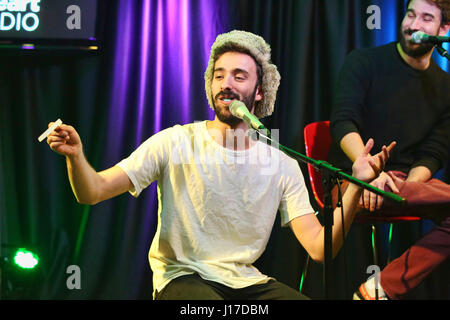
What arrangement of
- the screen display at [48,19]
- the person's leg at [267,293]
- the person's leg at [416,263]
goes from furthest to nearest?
the screen display at [48,19]
the person's leg at [416,263]
the person's leg at [267,293]

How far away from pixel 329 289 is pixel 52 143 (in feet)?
3.44

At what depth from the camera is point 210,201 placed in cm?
226

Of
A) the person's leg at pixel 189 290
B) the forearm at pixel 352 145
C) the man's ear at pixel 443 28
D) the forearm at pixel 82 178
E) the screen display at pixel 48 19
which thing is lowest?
the person's leg at pixel 189 290

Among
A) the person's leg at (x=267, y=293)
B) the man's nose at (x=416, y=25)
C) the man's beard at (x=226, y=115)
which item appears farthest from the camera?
the man's nose at (x=416, y=25)

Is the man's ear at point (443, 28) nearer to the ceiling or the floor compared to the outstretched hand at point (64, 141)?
nearer to the ceiling

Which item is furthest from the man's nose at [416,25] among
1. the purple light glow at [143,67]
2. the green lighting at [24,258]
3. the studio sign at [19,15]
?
the green lighting at [24,258]

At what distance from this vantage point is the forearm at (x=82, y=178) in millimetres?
1999

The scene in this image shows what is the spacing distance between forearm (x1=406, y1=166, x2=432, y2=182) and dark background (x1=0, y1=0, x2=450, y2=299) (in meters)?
0.72

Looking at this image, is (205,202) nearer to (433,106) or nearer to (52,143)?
(52,143)

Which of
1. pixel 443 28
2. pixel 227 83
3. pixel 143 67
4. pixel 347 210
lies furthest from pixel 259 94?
pixel 443 28

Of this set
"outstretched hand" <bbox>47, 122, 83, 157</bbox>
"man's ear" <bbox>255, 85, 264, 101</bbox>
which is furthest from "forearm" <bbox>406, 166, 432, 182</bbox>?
"outstretched hand" <bbox>47, 122, 83, 157</bbox>

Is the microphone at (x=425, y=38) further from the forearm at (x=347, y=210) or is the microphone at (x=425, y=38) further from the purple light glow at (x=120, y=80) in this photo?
the purple light glow at (x=120, y=80)

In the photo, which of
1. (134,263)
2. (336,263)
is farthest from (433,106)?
(134,263)

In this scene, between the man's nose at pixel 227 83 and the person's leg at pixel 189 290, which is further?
the man's nose at pixel 227 83
